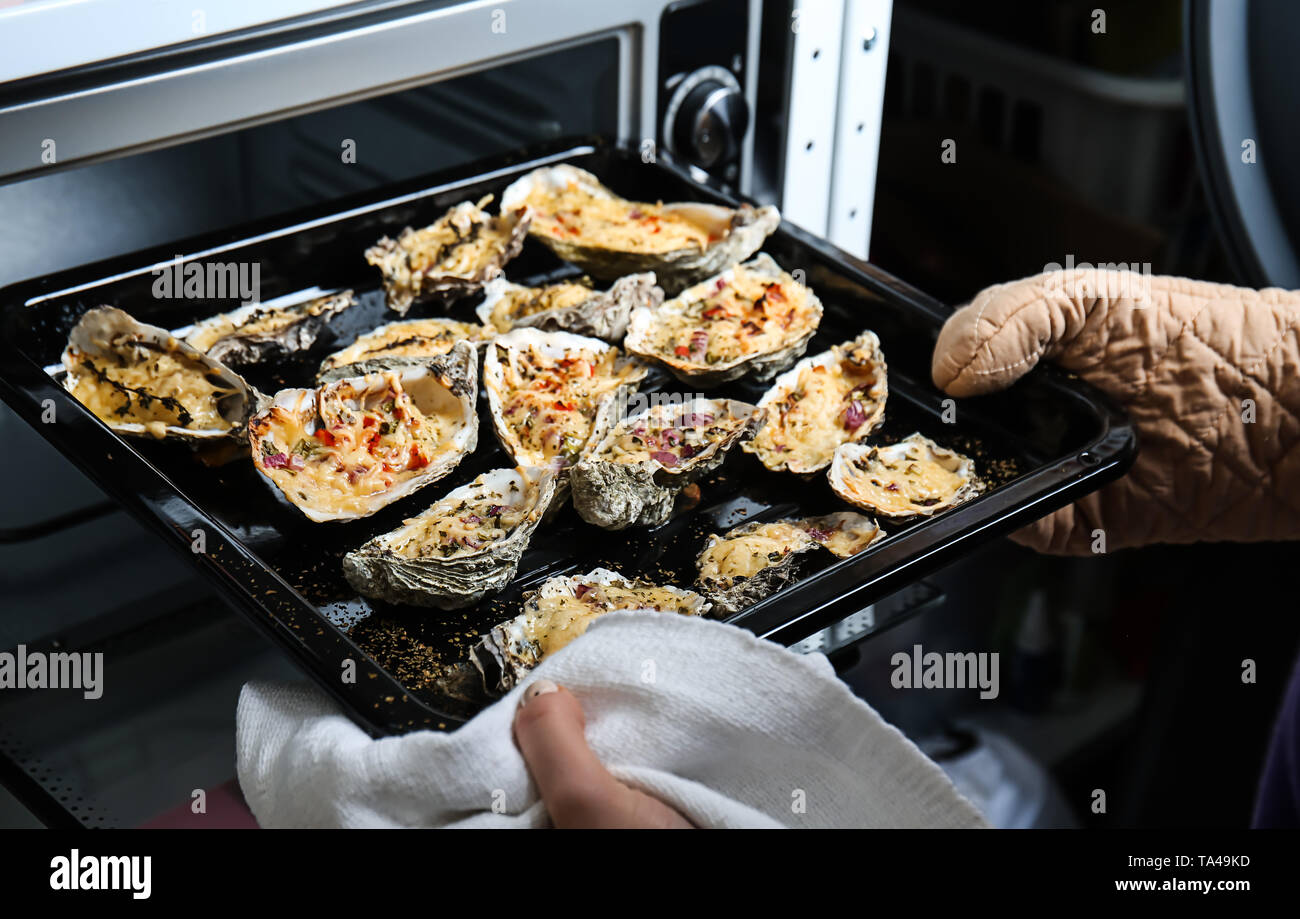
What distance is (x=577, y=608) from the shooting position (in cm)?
75

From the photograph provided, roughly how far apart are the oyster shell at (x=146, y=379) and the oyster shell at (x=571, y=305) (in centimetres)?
23

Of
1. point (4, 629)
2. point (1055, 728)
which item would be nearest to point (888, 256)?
point (1055, 728)

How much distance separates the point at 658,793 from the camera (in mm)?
630

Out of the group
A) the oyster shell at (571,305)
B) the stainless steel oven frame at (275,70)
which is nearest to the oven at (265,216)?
the stainless steel oven frame at (275,70)

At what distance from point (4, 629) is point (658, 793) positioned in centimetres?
57

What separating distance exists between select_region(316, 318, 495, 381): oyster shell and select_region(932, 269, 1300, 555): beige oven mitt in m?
0.37

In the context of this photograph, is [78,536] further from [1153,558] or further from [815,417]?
[1153,558]

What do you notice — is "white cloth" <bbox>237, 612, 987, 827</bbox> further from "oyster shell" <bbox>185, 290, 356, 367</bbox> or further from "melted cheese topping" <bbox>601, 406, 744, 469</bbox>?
"oyster shell" <bbox>185, 290, 356, 367</bbox>

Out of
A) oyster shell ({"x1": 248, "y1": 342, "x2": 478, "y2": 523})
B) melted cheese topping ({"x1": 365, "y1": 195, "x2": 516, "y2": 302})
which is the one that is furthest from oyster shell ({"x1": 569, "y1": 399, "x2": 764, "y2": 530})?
melted cheese topping ({"x1": 365, "y1": 195, "x2": 516, "y2": 302})

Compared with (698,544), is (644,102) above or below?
above

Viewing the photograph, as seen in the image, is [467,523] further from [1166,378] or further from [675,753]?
[1166,378]

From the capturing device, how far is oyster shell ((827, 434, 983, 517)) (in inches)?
33.3

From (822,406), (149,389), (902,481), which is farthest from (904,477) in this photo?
(149,389)
